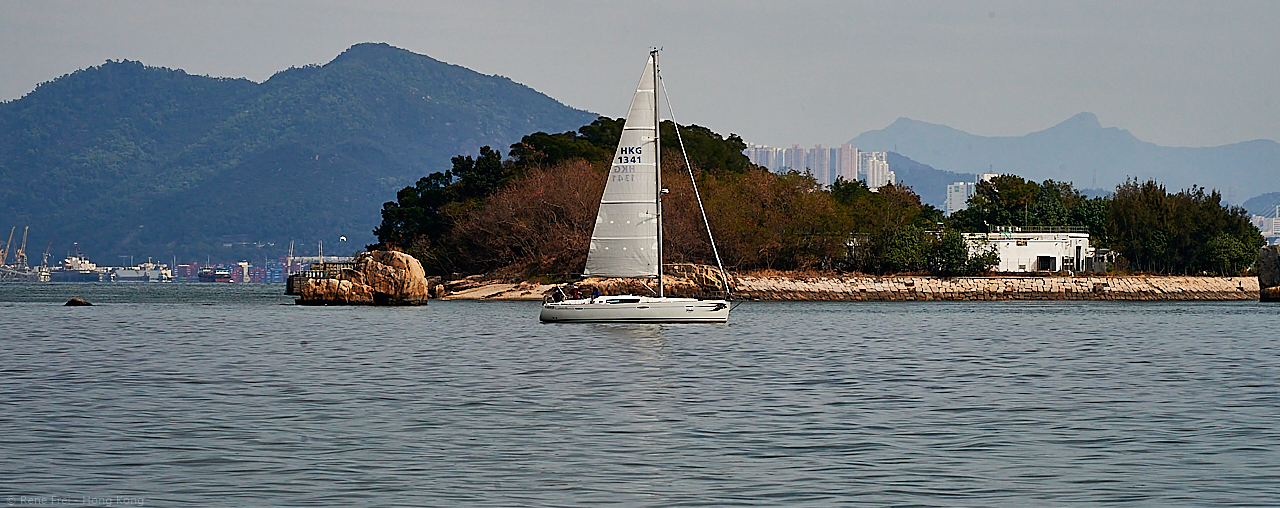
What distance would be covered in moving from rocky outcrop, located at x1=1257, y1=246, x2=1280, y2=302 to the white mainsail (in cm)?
5127

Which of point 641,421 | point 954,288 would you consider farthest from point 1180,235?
point 641,421

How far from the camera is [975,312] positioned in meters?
68.1

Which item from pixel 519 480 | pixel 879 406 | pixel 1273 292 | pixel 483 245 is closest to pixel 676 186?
pixel 483 245

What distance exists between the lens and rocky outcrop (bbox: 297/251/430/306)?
73.2 meters

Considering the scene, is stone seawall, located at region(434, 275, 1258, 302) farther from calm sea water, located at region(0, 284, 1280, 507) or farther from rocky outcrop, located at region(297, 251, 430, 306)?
calm sea water, located at region(0, 284, 1280, 507)

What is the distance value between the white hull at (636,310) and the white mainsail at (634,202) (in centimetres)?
141

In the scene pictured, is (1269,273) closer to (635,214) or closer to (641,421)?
(635,214)

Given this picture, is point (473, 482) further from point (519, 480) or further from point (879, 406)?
point (879, 406)

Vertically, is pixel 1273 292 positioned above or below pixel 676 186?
below

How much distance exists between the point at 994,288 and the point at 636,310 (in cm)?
4888

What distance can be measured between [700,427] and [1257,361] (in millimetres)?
19180

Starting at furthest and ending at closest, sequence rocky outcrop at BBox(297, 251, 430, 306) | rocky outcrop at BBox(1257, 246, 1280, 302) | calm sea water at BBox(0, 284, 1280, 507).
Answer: rocky outcrop at BBox(1257, 246, 1280, 302), rocky outcrop at BBox(297, 251, 430, 306), calm sea water at BBox(0, 284, 1280, 507)

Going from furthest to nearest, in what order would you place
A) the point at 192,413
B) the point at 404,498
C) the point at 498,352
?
the point at 498,352, the point at 192,413, the point at 404,498

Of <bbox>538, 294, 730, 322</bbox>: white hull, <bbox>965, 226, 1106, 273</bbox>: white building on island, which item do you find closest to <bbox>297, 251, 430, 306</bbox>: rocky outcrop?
<bbox>538, 294, 730, 322</bbox>: white hull
